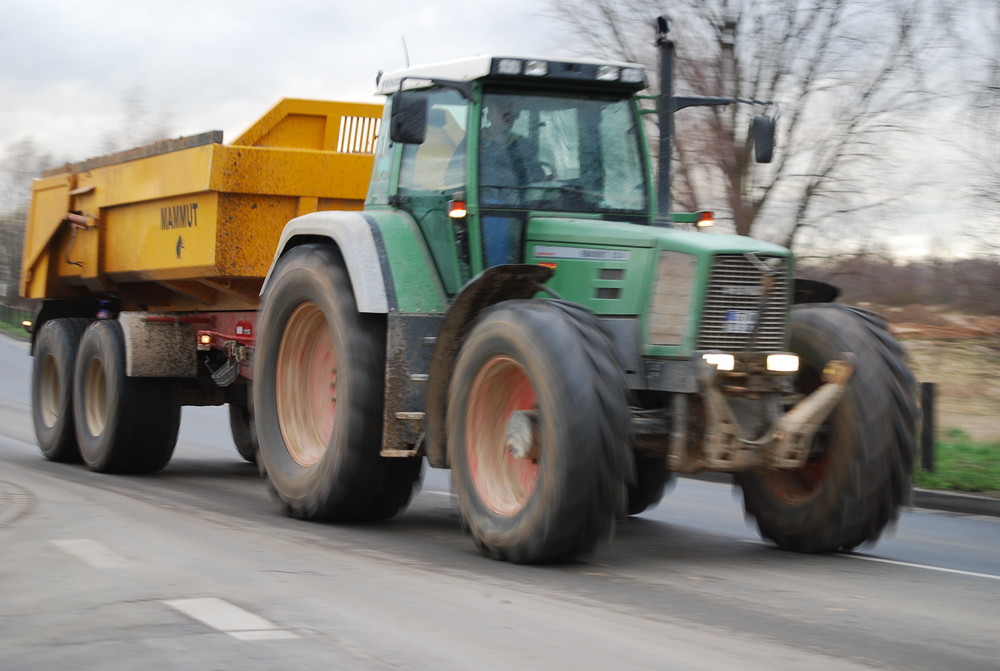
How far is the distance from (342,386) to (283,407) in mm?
1218

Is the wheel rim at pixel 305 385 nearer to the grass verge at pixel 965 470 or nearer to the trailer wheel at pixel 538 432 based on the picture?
the trailer wheel at pixel 538 432

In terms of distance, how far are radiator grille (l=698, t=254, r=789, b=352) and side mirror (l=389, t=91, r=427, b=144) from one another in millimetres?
1777

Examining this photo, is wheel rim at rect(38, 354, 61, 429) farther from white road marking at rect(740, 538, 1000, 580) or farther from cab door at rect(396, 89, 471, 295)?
white road marking at rect(740, 538, 1000, 580)

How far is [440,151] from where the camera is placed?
8172 millimetres

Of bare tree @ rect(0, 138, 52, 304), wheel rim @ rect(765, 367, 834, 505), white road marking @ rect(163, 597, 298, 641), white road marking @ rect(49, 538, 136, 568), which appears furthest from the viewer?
bare tree @ rect(0, 138, 52, 304)

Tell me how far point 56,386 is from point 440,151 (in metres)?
7.07

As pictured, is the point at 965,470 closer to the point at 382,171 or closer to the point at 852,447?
the point at 852,447

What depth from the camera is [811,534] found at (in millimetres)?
7547

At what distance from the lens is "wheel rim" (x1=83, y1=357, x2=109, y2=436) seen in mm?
12469

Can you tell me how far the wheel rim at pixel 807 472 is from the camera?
745cm

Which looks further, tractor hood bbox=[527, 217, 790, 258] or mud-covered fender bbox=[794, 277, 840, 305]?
mud-covered fender bbox=[794, 277, 840, 305]

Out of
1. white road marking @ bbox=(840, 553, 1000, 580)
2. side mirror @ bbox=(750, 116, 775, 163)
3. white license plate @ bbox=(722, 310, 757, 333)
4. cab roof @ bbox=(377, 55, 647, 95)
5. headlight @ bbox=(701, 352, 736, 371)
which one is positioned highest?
cab roof @ bbox=(377, 55, 647, 95)

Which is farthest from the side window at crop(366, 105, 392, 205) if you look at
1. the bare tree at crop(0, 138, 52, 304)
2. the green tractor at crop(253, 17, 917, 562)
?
the bare tree at crop(0, 138, 52, 304)

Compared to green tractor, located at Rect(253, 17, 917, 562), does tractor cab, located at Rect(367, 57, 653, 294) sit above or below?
above
